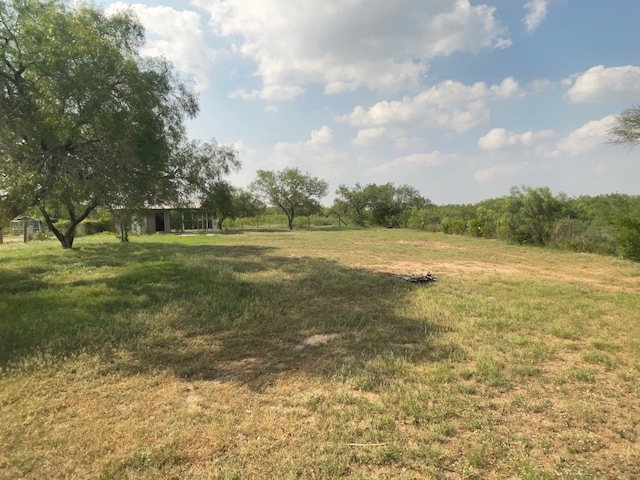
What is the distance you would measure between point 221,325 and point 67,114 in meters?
5.73

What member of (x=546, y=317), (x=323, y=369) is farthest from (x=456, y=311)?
(x=323, y=369)

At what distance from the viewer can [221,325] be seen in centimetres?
573

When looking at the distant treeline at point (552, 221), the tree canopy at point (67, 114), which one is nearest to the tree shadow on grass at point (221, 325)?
the tree canopy at point (67, 114)

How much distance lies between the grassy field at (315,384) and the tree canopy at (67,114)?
2200 mm

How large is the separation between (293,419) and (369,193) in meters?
51.5

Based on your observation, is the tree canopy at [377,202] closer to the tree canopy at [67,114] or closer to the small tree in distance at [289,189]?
the small tree in distance at [289,189]

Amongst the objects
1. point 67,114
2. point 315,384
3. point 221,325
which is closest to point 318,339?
point 315,384

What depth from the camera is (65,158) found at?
7.57m

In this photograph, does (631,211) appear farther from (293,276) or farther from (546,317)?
(293,276)

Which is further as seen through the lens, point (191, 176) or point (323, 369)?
point (191, 176)

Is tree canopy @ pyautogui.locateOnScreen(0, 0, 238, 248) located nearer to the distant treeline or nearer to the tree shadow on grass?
the tree shadow on grass

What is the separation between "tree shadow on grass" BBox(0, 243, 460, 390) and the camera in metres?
4.29

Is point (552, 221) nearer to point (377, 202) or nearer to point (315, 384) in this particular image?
point (315, 384)

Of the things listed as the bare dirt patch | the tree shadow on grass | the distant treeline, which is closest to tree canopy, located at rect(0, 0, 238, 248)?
the tree shadow on grass
